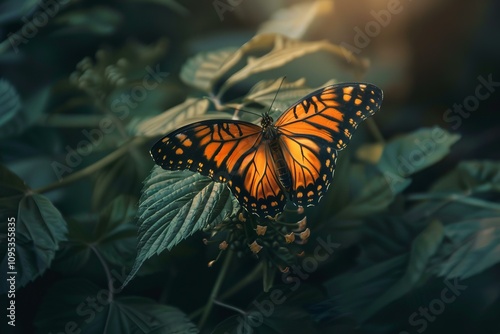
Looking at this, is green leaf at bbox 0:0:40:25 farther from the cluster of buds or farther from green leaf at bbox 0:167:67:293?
the cluster of buds

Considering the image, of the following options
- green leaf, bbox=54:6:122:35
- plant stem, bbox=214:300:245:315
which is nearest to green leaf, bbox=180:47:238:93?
green leaf, bbox=54:6:122:35

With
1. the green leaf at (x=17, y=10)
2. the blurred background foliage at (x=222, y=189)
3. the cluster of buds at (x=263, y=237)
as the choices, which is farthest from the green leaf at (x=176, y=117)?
the green leaf at (x=17, y=10)

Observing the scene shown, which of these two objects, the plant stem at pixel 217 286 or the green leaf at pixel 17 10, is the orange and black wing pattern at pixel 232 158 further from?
the green leaf at pixel 17 10

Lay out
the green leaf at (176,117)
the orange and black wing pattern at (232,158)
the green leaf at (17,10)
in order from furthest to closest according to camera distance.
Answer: the green leaf at (17,10), the green leaf at (176,117), the orange and black wing pattern at (232,158)

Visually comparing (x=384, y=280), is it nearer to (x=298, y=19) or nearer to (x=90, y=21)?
(x=298, y=19)

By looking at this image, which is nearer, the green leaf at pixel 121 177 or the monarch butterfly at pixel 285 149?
the monarch butterfly at pixel 285 149

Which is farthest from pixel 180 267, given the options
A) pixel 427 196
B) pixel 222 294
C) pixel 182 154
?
pixel 427 196

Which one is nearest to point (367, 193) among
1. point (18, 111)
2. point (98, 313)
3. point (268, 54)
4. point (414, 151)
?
point (414, 151)

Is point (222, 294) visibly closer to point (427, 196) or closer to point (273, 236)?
point (273, 236)
